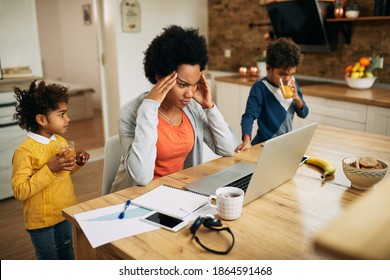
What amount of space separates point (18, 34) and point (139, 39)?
1.53m

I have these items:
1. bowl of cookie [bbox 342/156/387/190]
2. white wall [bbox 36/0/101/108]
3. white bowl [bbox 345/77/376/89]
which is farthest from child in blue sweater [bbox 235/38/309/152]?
white wall [bbox 36/0/101/108]

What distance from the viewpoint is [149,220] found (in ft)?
3.61

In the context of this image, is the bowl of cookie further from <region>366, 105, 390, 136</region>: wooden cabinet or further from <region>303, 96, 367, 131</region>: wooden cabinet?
<region>303, 96, 367, 131</region>: wooden cabinet

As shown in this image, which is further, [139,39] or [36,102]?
[139,39]

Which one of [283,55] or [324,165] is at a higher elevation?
[283,55]

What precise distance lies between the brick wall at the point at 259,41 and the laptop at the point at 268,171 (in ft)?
8.55

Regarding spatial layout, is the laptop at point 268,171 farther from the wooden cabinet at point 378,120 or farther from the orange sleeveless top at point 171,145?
the wooden cabinet at point 378,120

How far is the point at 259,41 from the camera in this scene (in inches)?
176

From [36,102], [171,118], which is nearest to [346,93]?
[171,118]

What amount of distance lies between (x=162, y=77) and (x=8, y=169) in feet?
6.78

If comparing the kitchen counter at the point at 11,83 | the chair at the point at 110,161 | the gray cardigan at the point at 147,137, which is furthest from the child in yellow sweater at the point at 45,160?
the kitchen counter at the point at 11,83

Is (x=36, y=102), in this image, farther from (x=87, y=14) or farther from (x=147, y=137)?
(x=87, y=14)

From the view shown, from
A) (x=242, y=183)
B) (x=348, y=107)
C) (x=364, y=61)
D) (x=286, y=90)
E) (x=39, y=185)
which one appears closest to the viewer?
(x=242, y=183)
